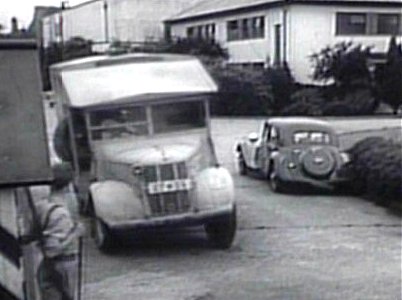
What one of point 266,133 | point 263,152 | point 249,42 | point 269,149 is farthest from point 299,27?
point 269,149

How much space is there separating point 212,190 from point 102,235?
183 cm

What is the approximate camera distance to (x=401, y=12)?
154 ft

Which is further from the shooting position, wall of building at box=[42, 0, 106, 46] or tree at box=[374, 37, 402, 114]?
wall of building at box=[42, 0, 106, 46]

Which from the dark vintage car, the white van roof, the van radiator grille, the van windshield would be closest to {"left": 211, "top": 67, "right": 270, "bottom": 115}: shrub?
the dark vintage car

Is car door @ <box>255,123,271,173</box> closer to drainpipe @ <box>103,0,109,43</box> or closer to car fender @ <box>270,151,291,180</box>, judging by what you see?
car fender @ <box>270,151,291,180</box>

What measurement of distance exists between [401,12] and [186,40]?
40.2 feet

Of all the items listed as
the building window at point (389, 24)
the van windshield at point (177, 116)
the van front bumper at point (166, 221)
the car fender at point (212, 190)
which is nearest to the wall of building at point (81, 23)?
the building window at point (389, 24)

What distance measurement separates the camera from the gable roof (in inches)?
1736

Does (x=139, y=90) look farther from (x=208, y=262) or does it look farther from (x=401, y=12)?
(x=401, y=12)

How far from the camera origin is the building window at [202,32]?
50816 mm

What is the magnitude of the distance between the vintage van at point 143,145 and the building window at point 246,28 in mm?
33175

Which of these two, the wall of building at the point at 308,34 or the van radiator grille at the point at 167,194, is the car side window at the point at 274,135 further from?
the wall of building at the point at 308,34

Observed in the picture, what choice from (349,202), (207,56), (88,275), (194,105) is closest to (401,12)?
(207,56)

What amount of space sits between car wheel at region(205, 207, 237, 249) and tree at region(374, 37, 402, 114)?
29.2m
